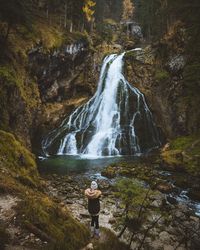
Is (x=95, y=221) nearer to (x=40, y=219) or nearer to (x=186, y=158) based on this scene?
(x=40, y=219)

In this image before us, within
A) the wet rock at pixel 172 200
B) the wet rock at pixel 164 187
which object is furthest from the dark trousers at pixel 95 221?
the wet rock at pixel 164 187

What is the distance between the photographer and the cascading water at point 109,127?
93.8 feet

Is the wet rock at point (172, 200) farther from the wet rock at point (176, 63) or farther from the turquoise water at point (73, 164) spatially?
the wet rock at point (176, 63)

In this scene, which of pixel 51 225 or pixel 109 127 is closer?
pixel 51 225

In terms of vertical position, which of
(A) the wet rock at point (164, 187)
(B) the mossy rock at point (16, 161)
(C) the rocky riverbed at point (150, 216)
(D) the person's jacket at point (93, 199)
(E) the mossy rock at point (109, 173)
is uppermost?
(B) the mossy rock at point (16, 161)

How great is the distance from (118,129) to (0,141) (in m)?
20.0

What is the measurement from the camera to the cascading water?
28.6 metres

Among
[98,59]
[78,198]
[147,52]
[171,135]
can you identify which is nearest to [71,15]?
[98,59]

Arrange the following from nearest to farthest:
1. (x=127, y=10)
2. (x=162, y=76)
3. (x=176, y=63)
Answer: (x=176, y=63) < (x=162, y=76) < (x=127, y=10)

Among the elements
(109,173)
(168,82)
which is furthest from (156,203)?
(168,82)

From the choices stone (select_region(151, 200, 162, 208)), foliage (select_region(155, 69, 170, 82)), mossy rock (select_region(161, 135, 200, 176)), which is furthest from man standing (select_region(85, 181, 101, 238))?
foliage (select_region(155, 69, 170, 82))

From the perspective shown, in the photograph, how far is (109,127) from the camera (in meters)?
31.4

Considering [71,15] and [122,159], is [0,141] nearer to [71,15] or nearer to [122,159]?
[122,159]

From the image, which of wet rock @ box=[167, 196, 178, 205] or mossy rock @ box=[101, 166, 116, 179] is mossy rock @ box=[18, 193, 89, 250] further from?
mossy rock @ box=[101, 166, 116, 179]
